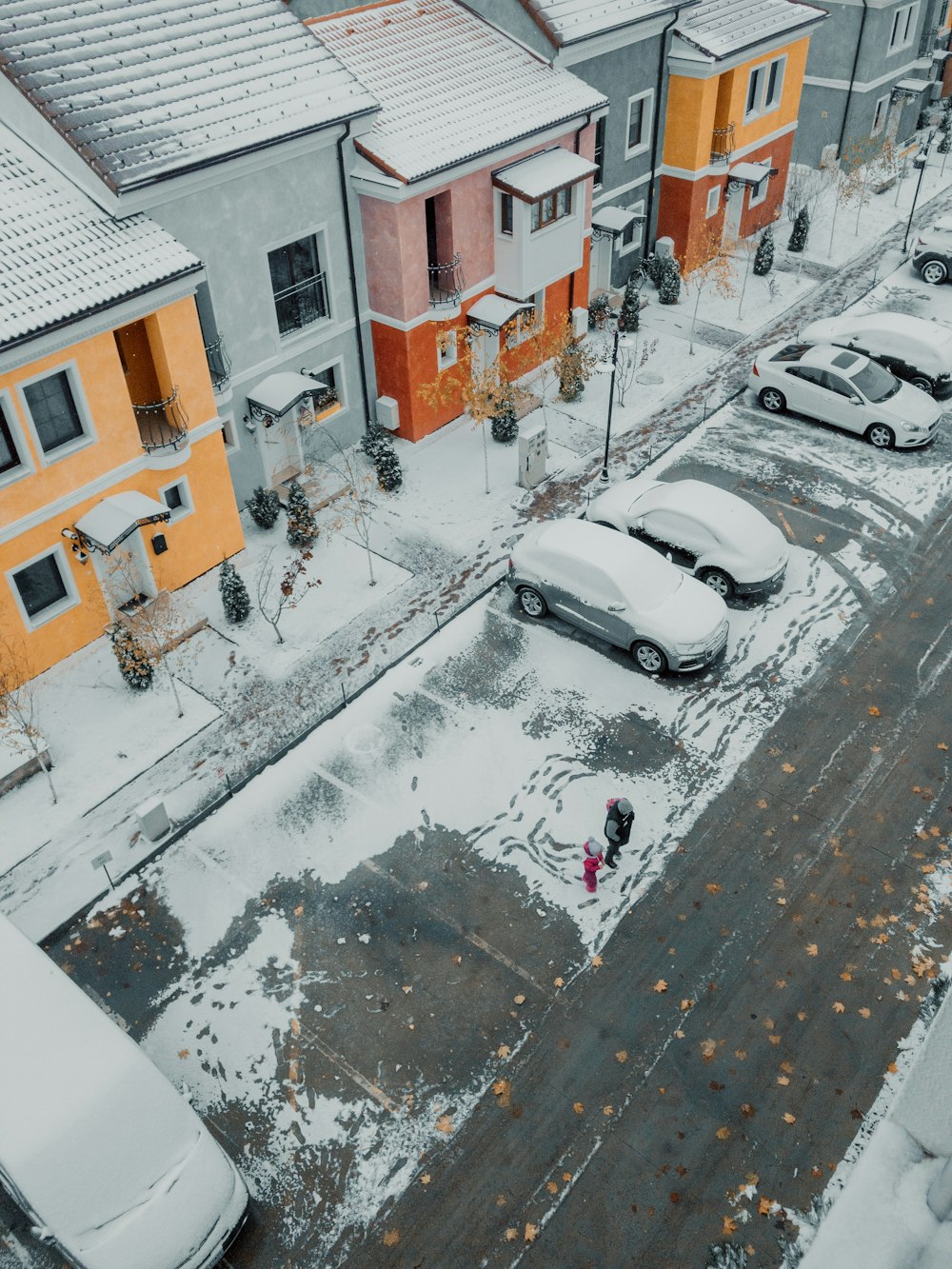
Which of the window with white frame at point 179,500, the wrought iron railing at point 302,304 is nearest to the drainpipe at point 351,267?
the wrought iron railing at point 302,304

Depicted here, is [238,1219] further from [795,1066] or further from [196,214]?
[196,214]

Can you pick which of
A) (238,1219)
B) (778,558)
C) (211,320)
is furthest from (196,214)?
(238,1219)

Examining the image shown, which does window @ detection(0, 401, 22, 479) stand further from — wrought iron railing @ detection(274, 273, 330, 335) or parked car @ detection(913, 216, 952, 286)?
parked car @ detection(913, 216, 952, 286)

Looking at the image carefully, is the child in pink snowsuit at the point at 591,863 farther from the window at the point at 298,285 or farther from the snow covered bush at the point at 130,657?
the window at the point at 298,285

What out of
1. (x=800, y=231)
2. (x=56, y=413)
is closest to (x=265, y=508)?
(x=56, y=413)

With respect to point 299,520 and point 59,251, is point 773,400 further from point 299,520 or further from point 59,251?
point 59,251

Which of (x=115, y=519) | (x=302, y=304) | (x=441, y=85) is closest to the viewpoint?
(x=115, y=519)
